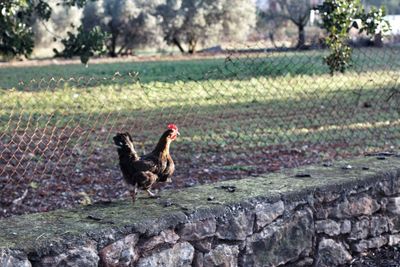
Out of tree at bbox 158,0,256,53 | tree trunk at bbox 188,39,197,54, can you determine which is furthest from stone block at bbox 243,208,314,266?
tree trunk at bbox 188,39,197,54

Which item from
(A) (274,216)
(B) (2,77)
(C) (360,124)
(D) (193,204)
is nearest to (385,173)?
(A) (274,216)

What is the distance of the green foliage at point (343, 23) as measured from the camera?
6.99 m

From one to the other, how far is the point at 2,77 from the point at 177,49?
22430mm

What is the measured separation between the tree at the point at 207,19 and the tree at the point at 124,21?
1.10 metres

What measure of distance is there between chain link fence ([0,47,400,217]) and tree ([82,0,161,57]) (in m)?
23.8

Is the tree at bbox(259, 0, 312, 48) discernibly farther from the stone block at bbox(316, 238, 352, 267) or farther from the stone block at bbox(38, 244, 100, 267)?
the stone block at bbox(38, 244, 100, 267)

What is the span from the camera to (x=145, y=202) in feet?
14.2

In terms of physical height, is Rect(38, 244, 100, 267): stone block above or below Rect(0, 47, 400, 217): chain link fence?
above

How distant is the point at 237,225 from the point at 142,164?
725 mm

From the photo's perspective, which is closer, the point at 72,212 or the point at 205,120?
the point at 72,212

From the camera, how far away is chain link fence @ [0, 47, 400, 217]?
714 centimetres

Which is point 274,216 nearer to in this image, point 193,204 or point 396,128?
point 193,204

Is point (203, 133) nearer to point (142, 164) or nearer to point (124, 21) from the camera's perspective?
point (142, 164)

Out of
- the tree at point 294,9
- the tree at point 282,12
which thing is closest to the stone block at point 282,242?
the tree at point 294,9
